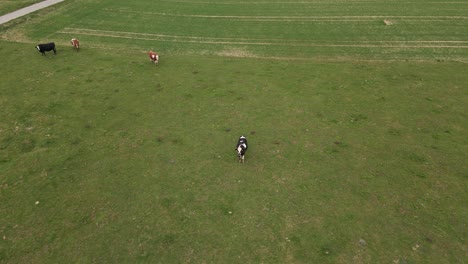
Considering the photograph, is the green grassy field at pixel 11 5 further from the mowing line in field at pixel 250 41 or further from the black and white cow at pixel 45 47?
the black and white cow at pixel 45 47

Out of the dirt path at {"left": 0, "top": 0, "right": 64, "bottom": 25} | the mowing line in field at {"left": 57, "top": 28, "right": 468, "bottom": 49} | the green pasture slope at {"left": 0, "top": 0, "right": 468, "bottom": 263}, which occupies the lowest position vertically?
the green pasture slope at {"left": 0, "top": 0, "right": 468, "bottom": 263}

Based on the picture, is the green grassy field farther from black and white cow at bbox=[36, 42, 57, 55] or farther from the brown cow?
the brown cow

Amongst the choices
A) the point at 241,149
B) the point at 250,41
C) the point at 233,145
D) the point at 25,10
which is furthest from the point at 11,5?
the point at 241,149

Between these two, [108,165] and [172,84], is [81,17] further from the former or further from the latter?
[108,165]

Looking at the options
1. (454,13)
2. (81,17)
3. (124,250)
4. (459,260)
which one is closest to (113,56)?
(81,17)

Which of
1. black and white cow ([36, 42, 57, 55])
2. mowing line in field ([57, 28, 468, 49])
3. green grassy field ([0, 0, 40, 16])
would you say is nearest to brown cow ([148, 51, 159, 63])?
mowing line in field ([57, 28, 468, 49])

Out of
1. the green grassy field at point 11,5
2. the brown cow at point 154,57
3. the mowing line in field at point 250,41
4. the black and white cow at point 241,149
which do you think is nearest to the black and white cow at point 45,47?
the mowing line in field at point 250,41

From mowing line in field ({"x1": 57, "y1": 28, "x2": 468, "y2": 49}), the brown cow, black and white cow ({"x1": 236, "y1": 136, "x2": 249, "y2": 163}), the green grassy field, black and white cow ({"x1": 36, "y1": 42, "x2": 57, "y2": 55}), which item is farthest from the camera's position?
the green grassy field

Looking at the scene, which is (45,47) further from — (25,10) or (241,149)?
(241,149)
